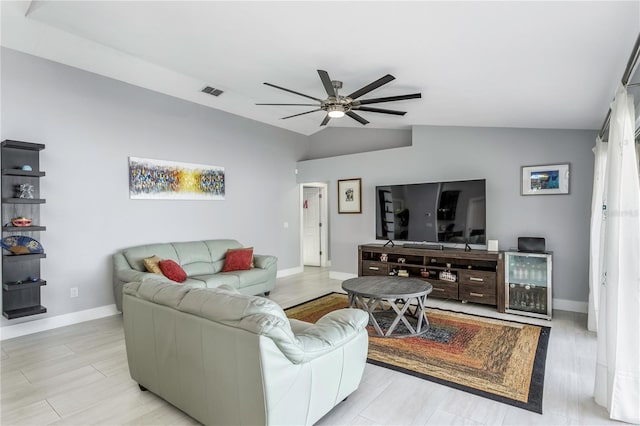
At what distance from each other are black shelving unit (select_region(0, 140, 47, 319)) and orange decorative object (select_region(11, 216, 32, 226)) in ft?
0.15

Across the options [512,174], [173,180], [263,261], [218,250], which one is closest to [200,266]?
[218,250]

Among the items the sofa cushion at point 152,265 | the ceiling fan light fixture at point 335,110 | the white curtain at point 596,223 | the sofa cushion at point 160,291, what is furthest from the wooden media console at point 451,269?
the sofa cushion at point 160,291

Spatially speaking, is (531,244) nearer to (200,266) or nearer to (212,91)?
(200,266)

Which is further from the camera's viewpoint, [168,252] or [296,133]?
[296,133]

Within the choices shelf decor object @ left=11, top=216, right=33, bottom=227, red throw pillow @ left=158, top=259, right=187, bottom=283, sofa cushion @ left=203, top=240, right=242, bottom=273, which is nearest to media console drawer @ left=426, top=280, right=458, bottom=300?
sofa cushion @ left=203, top=240, right=242, bottom=273

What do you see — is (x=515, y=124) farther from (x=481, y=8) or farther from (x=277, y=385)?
(x=277, y=385)

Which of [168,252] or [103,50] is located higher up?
[103,50]

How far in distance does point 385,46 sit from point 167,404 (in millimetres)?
3109

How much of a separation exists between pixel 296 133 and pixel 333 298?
154 inches

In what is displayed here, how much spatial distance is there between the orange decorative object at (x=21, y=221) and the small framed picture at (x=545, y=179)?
6.09 metres

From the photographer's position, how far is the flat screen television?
4895 millimetres

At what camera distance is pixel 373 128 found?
659 centimetres

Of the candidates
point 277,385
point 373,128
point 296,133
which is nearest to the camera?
point 277,385

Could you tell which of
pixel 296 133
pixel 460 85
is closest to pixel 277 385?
pixel 460 85
